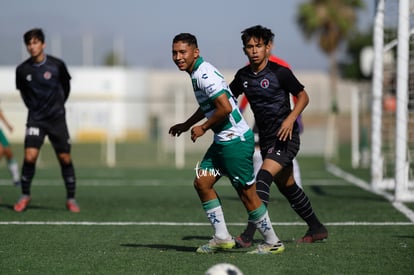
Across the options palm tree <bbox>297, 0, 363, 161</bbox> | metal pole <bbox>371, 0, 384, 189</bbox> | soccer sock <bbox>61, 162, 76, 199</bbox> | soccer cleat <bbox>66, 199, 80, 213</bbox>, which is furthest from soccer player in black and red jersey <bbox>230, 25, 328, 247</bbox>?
palm tree <bbox>297, 0, 363, 161</bbox>

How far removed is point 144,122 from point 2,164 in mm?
14686

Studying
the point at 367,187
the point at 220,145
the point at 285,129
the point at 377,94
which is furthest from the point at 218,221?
the point at 367,187

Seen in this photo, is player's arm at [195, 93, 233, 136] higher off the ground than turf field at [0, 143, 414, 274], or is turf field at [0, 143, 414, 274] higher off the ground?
player's arm at [195, 93, 233, 136]

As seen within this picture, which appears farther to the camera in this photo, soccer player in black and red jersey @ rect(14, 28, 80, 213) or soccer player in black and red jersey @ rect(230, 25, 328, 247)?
Answer: soccer player in black and red jersey @ rect(14, 28, 80, 213)

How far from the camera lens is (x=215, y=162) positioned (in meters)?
7.27

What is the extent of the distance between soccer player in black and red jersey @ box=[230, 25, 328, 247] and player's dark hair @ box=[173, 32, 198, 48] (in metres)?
0.49

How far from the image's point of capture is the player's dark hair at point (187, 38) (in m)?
7.07

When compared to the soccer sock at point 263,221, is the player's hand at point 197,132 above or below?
above

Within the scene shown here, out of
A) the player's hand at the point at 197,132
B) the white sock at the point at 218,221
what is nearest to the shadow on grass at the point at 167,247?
the white sock at the point at 218,221

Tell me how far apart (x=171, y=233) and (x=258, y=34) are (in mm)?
2661

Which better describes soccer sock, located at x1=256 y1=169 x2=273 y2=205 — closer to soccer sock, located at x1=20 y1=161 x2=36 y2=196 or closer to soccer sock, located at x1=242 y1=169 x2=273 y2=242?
soccer sock, located at x1=242 y1=169 x2=273 y2=242

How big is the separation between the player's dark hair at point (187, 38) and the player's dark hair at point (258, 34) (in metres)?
0.48

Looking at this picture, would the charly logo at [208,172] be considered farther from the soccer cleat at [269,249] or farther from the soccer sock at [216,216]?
the soccer cleat at [269,249]

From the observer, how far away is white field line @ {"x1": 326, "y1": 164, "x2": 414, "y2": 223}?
10709 millimetres
